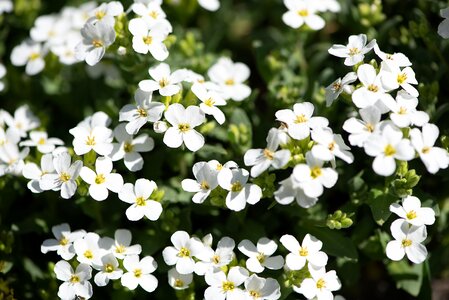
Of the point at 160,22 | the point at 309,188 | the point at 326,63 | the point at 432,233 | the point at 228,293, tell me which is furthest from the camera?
the point at 326,63

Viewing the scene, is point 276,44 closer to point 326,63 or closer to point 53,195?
point 326,63

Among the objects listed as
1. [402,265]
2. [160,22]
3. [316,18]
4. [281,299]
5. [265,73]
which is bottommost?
[402,265]

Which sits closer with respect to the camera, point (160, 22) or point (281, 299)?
point (281, 299)

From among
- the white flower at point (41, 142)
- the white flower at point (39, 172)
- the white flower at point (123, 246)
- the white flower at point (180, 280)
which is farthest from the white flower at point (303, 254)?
the white flower at point (41, 142)

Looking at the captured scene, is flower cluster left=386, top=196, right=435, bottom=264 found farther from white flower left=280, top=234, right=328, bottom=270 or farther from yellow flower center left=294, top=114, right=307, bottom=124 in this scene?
yellow flower center left=294, top=114, right=307, bottom=124

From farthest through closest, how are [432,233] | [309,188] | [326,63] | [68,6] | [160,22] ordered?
[68,6], [326,63], [432,233], [160,22], [309,188]

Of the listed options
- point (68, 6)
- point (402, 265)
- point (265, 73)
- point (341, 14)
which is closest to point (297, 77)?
point (265, 73)

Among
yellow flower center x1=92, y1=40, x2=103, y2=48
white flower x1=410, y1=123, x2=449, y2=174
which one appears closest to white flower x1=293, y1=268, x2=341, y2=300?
white flower x1=410, y1=123, x2=449, y2=174

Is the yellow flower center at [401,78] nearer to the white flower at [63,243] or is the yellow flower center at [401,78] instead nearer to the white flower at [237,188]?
the white flower at [237,188]
